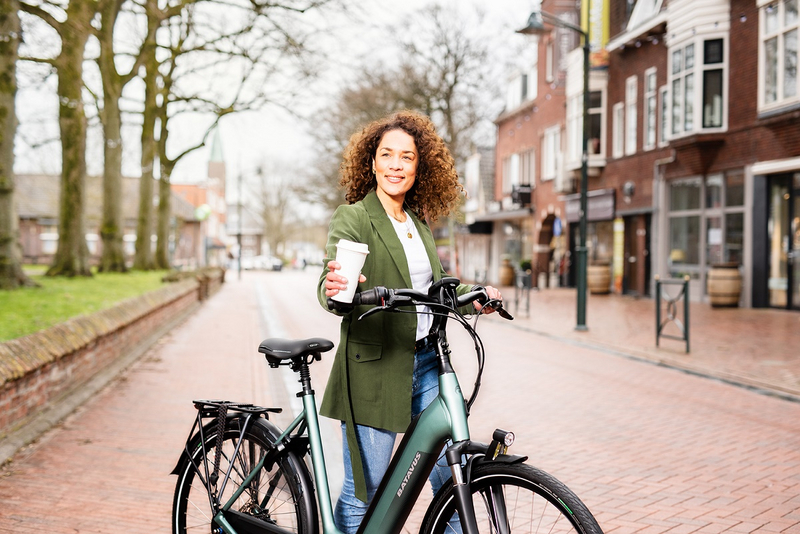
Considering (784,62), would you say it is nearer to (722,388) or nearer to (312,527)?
(722,388)

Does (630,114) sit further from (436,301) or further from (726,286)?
(436,301)

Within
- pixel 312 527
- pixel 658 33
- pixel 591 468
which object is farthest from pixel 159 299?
pixel 658 33

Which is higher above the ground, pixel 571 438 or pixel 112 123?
→ pixel 112 123

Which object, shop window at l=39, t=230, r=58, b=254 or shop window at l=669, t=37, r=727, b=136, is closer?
shop window at l=669, t=37, r=727, b=136

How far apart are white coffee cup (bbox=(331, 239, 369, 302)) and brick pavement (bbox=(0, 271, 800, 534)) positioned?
7.20 feet

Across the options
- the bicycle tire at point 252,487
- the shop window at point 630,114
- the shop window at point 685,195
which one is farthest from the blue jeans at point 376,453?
the shop window at point 630,114

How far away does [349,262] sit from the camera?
2.35m

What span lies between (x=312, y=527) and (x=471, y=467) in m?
0.73

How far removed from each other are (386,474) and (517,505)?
1.54 ft

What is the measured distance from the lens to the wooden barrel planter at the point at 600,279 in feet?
78.3

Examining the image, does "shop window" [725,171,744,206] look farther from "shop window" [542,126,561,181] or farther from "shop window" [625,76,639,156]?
"shop window" [542,126,561,181]

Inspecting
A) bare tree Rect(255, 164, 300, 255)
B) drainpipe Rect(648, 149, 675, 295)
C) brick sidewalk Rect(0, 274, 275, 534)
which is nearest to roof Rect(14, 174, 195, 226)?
bare tree Rect(255, 164, 300, 255)

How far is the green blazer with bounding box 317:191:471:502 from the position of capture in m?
2.72

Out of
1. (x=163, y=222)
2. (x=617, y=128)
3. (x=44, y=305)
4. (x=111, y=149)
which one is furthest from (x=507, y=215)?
(x=44, y=305)
